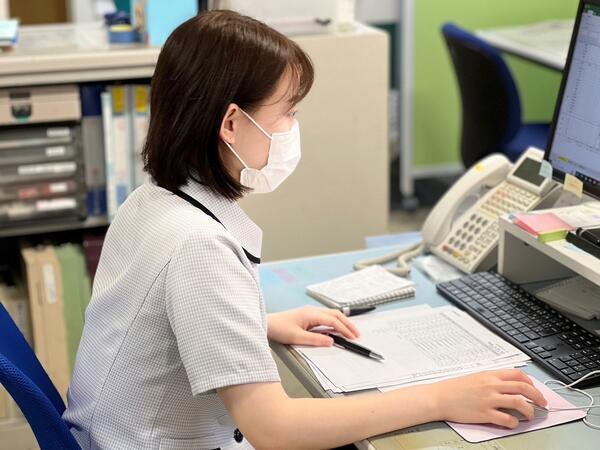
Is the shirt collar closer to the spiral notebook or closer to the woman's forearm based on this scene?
the woman's forearm

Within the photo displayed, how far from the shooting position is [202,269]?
126 cm

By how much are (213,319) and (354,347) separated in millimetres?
356

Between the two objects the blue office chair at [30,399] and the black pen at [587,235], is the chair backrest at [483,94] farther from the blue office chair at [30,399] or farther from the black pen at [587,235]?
the blue office chair at [30,399]

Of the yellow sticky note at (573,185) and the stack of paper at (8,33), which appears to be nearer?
the yellow sticky note at (573,185)

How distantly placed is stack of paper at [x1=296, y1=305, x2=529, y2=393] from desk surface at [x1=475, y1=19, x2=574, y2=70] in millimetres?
1998

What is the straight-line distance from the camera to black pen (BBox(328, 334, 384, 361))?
150 cm

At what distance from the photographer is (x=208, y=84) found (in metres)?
1.31

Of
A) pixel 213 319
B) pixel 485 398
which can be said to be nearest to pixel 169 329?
pixel 213 319

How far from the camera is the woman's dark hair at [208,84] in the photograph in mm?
1318

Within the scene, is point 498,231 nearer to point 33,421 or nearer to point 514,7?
point 33,421

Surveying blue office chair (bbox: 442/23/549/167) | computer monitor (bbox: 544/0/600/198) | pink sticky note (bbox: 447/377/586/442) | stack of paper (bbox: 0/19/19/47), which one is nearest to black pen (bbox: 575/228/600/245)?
computer monitor (bbox: 544/0/600/198)

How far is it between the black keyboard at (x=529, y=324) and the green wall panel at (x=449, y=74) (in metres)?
2.61

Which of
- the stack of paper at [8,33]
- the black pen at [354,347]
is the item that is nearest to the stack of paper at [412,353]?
the black pen at [354,347]

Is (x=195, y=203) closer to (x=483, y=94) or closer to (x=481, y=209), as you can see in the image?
(x=481, y=209)
